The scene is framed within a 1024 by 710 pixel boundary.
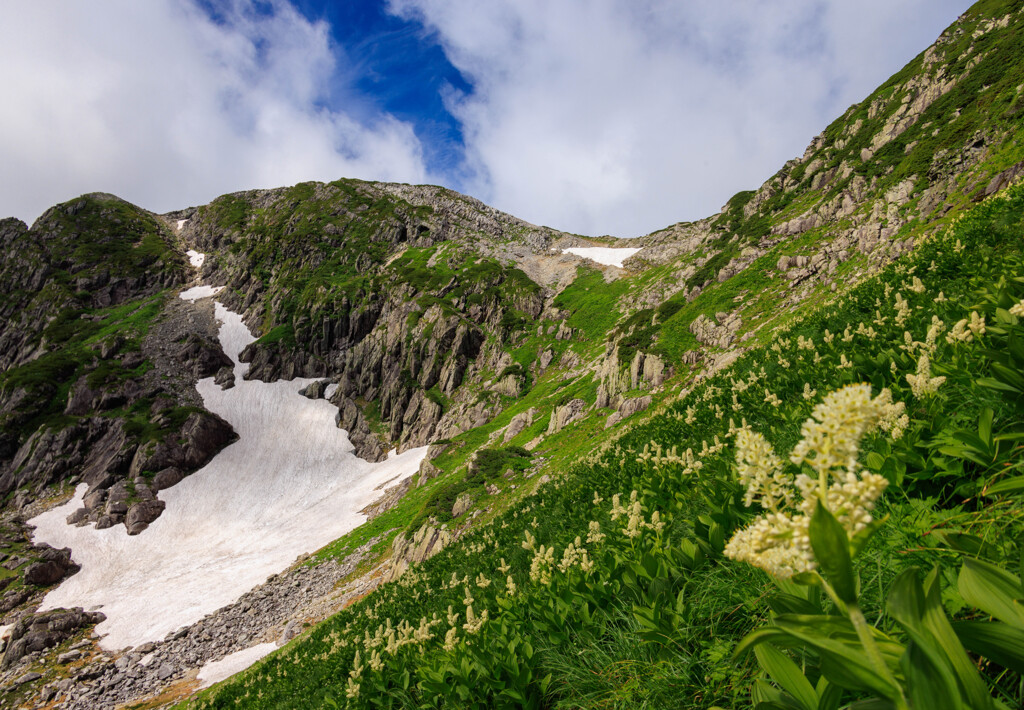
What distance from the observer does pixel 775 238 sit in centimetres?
3812

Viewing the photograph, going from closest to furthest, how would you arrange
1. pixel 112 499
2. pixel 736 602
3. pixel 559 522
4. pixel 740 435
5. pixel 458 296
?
pixel 740 435 < pixel 736 602 < pixel 559 522 < pixel 112 499 < pixel 458 296

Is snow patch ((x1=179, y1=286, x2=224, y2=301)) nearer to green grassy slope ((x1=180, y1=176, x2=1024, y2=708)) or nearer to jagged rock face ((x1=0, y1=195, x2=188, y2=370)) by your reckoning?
jagged rock face ((x1=0, y1=195, x2=188, y2=370))

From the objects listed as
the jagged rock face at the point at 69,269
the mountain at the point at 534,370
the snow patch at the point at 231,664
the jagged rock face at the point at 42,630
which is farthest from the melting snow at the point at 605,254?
the jagged rock face at the point at 69,269

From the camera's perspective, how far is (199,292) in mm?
134000

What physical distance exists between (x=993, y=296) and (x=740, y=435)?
4.24 meters

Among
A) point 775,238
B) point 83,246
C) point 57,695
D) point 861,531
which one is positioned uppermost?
point 83,246

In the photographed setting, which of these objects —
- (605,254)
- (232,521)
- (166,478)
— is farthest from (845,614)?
(605,254)

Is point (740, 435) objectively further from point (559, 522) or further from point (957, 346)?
point (559, 522)

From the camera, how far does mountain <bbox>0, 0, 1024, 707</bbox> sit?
153 inches

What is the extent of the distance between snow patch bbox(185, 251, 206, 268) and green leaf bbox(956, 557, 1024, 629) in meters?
190

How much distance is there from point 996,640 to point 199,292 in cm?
16690

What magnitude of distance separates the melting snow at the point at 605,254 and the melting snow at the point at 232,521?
70.2 metres

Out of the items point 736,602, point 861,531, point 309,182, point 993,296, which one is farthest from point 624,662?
point 309,182

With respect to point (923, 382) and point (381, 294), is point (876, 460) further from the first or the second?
point (381, 294)
